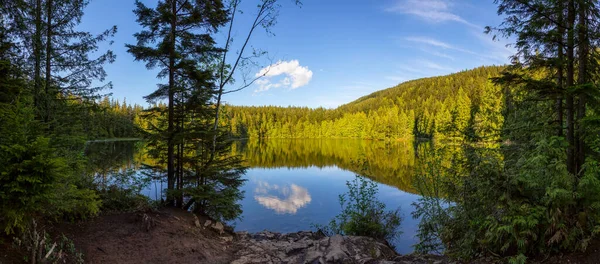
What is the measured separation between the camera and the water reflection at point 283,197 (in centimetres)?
1495

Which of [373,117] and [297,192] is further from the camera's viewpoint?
[373,117]

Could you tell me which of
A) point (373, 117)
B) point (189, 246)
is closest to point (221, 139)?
point (189, 246)

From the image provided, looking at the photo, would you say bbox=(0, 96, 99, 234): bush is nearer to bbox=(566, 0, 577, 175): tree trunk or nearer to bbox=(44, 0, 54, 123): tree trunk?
bbox=(44, 0, 54, 123): tree trunk

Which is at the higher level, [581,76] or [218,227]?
[581,76]

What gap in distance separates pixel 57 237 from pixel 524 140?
10322mm

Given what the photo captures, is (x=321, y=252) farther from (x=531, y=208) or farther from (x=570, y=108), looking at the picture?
(x=570, y=108)

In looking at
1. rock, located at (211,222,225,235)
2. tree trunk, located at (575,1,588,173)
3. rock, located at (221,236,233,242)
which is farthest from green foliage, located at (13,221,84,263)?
tree trunk, located at (575,1,588,173)

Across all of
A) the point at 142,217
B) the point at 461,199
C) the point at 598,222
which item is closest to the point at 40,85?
the point at 142,217

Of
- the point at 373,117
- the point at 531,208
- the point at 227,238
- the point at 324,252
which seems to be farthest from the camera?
the point at 373,117

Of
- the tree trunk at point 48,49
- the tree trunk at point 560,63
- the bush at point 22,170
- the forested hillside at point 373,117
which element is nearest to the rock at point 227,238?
the bush at point 22,170

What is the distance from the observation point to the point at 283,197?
56.9 ft

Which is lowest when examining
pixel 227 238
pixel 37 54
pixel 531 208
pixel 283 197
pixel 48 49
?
pixel 283 197

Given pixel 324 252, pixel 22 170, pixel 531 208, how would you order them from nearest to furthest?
1. pixel 22 170
2. pixel 531 208
3. pixel 324 252

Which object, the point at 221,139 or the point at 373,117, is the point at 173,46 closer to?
the point at 221,139
